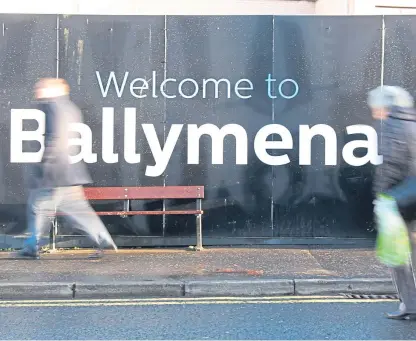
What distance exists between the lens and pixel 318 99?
8.11 meters

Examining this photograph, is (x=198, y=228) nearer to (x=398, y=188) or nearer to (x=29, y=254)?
(x=29, y=254)

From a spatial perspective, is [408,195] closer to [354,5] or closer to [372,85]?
[372,85]

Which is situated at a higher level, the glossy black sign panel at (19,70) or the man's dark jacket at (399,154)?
the glossy black sign panel at (19,70)

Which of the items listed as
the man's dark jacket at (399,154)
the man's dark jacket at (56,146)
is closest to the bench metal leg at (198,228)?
the man's dark jacket at (56,146)

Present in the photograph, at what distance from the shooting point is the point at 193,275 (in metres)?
6.33

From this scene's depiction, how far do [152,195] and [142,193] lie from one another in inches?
5.2

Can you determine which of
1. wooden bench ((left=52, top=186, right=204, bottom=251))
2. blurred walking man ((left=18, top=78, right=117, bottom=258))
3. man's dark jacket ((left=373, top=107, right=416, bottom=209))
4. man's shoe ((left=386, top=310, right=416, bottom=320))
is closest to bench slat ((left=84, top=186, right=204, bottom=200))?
wooden bench ((left=52, top=186, right=204, bottom=251))

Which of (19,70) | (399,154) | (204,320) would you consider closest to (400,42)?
(399,154)

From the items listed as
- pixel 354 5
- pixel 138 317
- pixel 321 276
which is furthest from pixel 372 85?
pixel 138 317

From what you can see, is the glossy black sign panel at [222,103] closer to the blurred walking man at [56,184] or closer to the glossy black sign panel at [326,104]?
the glossy black sign panel at [326,104]

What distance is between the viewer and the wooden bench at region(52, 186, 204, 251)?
7.93m

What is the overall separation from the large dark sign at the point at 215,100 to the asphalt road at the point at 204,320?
8.61 feet

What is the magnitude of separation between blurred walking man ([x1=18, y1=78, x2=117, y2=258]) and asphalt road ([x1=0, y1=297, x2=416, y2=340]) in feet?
5.29

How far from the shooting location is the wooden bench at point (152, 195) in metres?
7.93
